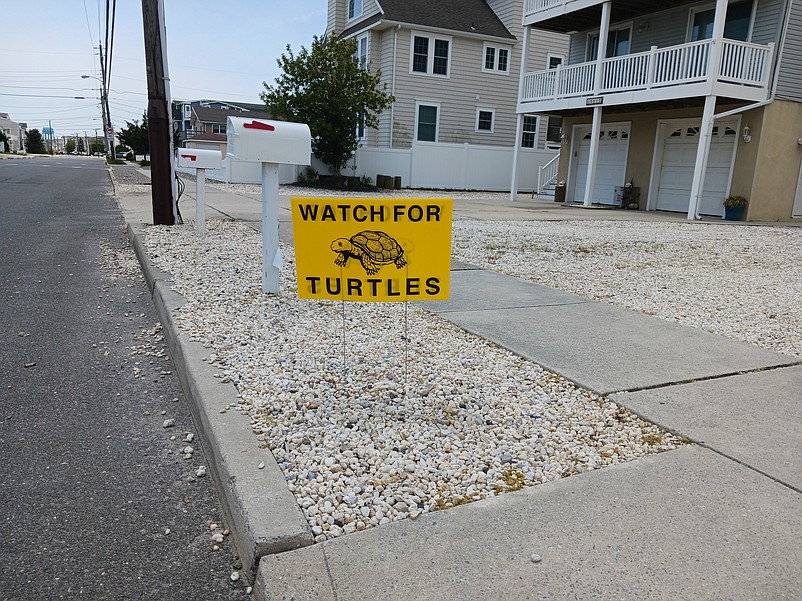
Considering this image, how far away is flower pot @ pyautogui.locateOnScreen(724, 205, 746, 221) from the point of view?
1661cm

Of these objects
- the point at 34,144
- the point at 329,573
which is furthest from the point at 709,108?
the point at 34,144

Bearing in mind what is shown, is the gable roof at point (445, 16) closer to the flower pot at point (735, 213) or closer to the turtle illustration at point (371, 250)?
the flower pot at point (735, 213)

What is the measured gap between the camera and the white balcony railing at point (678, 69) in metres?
15.5

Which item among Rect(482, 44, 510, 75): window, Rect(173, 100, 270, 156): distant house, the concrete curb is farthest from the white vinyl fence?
the concrete curb

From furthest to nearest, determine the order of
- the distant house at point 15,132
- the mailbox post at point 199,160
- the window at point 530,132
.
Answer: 1. the distant house at point 15,132
2. the window at point 530,132
3. the mailbox post at point 199,160

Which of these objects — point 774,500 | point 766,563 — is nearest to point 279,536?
point 766,563

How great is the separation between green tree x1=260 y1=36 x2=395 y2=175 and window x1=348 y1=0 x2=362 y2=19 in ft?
17.7

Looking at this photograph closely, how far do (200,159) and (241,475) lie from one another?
25.6 feet

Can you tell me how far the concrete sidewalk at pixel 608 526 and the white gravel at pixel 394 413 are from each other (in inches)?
5.1

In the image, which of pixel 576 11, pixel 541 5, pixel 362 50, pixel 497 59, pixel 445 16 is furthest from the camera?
pixel 497 59

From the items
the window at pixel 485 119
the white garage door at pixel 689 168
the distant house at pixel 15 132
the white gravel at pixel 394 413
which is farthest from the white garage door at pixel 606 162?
the distant house at pixel 15 132

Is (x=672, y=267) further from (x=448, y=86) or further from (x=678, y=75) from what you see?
(x=448, y=86)

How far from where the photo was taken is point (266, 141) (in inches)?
A: 209

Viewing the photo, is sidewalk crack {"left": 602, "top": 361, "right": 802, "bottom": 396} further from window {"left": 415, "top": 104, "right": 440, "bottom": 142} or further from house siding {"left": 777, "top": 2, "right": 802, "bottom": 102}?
window {"left": 415, "top": 104, "right": 440, "bottom": 142}
